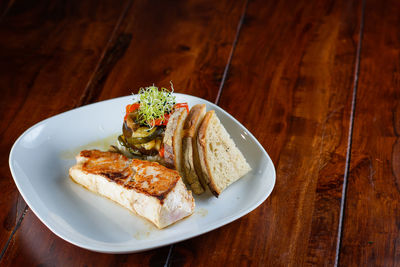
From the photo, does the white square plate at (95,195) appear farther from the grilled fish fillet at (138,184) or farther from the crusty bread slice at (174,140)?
the crusty bread slice at (174,140)

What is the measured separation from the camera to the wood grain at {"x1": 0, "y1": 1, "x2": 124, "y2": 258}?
3.14m

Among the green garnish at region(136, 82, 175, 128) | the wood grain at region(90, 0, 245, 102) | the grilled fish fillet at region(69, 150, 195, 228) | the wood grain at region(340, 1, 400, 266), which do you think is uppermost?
the green garnish at region(136, 82, 175, 128)

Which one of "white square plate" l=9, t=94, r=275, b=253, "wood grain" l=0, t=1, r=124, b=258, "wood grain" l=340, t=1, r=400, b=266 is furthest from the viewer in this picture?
"wood grain" l=0, t=1, r=124, b=258

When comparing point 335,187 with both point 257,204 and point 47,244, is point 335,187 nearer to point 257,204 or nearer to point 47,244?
point 257,204

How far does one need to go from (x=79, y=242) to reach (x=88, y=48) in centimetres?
187

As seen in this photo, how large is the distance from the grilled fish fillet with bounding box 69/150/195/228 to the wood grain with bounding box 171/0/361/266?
198mm

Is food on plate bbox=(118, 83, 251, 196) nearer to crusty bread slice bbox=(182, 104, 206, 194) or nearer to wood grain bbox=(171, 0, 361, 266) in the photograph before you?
crusty bread slice bbox=(182, 104, 206, 194)

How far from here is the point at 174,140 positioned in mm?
2479

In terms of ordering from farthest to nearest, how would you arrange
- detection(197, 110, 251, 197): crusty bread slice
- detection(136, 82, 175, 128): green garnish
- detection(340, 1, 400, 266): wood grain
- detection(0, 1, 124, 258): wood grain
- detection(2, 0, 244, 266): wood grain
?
detection(2, 0, 244, 266): wood grain
detection(0, 1, 124, 258): wood grain
detection(136, 82, 175, 128): green garnish
detection(197, 110, 251, 197): crusty bread slice
detection(340, 1, 400, 266): wood grain

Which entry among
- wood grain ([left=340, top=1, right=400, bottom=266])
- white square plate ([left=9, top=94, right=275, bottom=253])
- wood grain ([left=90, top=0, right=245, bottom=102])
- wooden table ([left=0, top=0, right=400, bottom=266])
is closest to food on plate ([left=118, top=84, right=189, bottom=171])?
white square plate ([left=9, top=94, right=275, bottom=253])

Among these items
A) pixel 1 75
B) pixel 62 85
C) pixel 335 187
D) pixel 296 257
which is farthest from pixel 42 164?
pixel 335 187

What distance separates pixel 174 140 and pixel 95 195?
1.53 ft

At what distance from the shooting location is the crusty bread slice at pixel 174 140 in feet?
8.15

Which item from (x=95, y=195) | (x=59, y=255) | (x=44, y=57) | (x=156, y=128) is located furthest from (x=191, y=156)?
(x=44, y=57)
